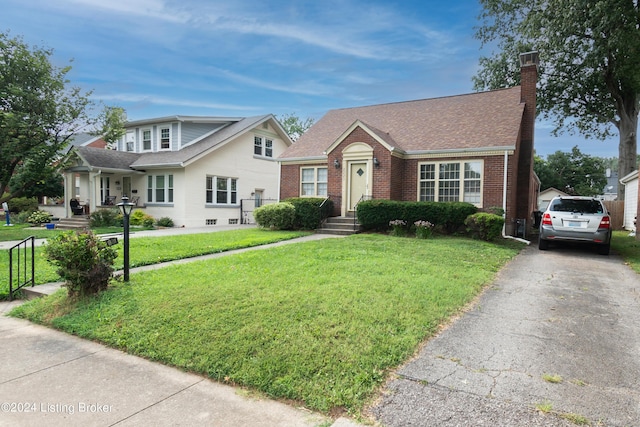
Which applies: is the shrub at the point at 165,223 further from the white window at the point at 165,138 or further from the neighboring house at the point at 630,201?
the neighboring house at the point at 630,201

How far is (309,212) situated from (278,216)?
127cm

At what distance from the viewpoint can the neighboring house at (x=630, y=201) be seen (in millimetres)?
18406

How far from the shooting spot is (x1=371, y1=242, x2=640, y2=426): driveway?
263 centimetres

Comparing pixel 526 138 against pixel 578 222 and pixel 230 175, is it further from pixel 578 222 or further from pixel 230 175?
pixel 230 175

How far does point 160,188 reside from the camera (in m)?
19.8

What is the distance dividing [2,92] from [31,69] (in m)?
1.58

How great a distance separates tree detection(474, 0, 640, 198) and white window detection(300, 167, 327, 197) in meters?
13.8

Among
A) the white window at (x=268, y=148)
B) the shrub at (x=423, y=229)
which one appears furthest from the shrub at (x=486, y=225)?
the white window at (x=268, y=148)

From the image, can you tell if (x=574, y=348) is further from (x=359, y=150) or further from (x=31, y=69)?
(x=31, y=69)

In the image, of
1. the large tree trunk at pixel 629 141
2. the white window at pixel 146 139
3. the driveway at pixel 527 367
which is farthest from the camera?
the large tree trunk at pixel 629 141

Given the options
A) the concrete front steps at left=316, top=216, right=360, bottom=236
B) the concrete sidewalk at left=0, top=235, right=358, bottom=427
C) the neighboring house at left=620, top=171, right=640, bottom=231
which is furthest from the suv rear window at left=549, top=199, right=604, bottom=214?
the neighboring house at left=620, top=171, right=640, bottom=231

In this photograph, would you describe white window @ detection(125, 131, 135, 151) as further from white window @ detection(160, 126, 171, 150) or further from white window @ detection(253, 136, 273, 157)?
white window @ detection(253, 136, 273, 157)

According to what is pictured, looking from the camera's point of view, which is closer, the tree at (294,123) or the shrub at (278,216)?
the shrub at (278,216)

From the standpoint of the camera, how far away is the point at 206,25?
1249 centimetres
